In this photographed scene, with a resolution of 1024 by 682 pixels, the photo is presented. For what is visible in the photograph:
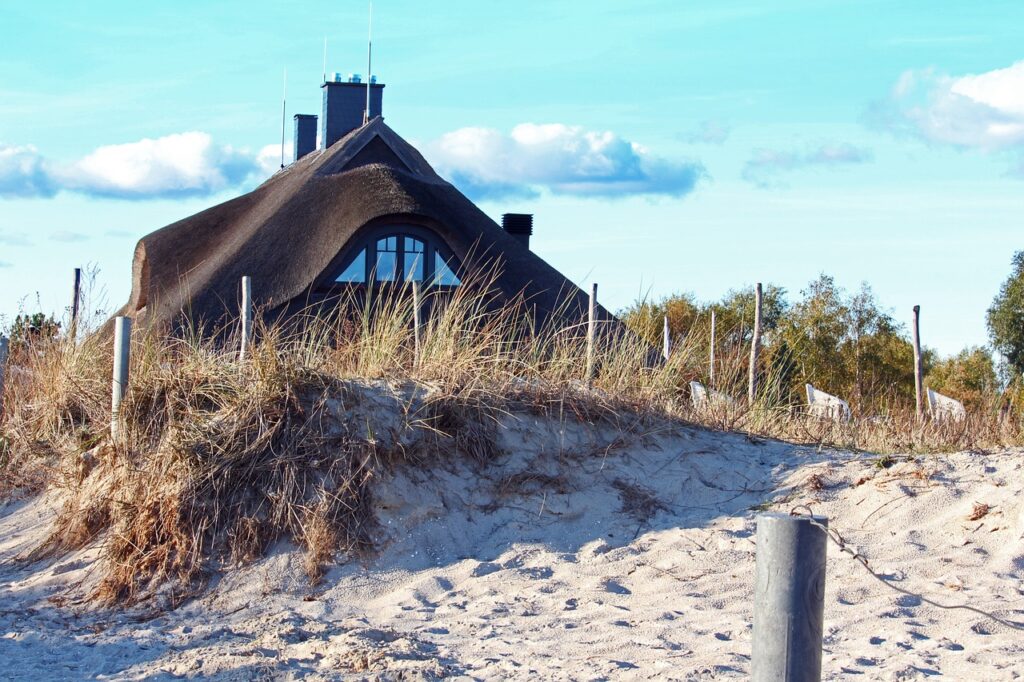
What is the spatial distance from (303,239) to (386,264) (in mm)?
1505

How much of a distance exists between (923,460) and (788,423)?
6.28ft

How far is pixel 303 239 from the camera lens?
17.5 meters

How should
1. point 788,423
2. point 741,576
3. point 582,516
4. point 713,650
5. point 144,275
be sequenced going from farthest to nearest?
point 144,275, point 788,423, point 582,516, point 741,576, point 713,650

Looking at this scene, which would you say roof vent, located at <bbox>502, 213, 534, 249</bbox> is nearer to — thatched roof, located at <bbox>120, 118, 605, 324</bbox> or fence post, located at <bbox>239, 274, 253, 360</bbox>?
thatched roof, located at <bbox>120, 118, 605, 324</bbox>

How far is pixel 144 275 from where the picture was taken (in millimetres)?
18453

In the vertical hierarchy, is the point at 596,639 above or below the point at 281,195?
below

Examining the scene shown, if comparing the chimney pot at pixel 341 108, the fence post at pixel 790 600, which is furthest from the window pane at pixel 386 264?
the fence post at pixel 790 600

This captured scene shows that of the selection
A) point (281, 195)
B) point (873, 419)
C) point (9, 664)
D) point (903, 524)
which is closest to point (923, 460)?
point (903, 524)

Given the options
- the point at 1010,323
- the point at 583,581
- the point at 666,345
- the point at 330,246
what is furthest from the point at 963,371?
the point at 583,581

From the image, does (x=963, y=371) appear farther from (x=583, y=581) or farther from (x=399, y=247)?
(x=583, y=581)

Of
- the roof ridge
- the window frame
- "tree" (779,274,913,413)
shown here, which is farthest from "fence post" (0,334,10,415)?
"tree" (779,274,913,413)

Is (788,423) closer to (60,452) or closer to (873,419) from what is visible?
(873,419)

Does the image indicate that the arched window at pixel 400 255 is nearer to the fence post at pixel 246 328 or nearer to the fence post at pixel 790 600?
the fence post at pixel 246 328

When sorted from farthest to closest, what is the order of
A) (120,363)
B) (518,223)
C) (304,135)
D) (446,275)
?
(304,135)
(518,223)
(446,275)
(120,363)
